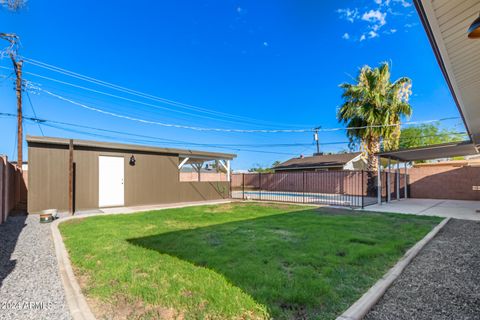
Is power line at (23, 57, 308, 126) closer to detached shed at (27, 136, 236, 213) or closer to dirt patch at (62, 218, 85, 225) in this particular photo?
detached shed at (27, 136, 236, 213)

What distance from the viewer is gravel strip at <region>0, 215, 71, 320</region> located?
2.35m

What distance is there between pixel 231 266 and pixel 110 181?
848 centimetres

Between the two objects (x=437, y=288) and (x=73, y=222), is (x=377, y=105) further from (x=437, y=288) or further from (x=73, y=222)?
(x=73, y=222)

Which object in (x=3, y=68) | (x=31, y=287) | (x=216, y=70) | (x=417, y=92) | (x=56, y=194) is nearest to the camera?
(x=31, y=287)

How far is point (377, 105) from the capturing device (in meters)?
12.9

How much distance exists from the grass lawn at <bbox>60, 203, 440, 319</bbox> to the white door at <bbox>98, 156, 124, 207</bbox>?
12.5 feet

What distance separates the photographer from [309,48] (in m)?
15.6

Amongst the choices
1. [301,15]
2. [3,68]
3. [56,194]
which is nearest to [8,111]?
[3,68]

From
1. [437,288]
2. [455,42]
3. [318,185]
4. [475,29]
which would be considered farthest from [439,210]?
[318,185]

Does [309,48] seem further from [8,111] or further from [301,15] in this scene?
[8,111]

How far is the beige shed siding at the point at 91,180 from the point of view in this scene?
8.39m

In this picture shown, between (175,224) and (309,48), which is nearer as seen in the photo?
(175,224)

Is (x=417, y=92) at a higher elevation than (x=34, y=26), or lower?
lower

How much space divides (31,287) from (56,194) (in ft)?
23.6
